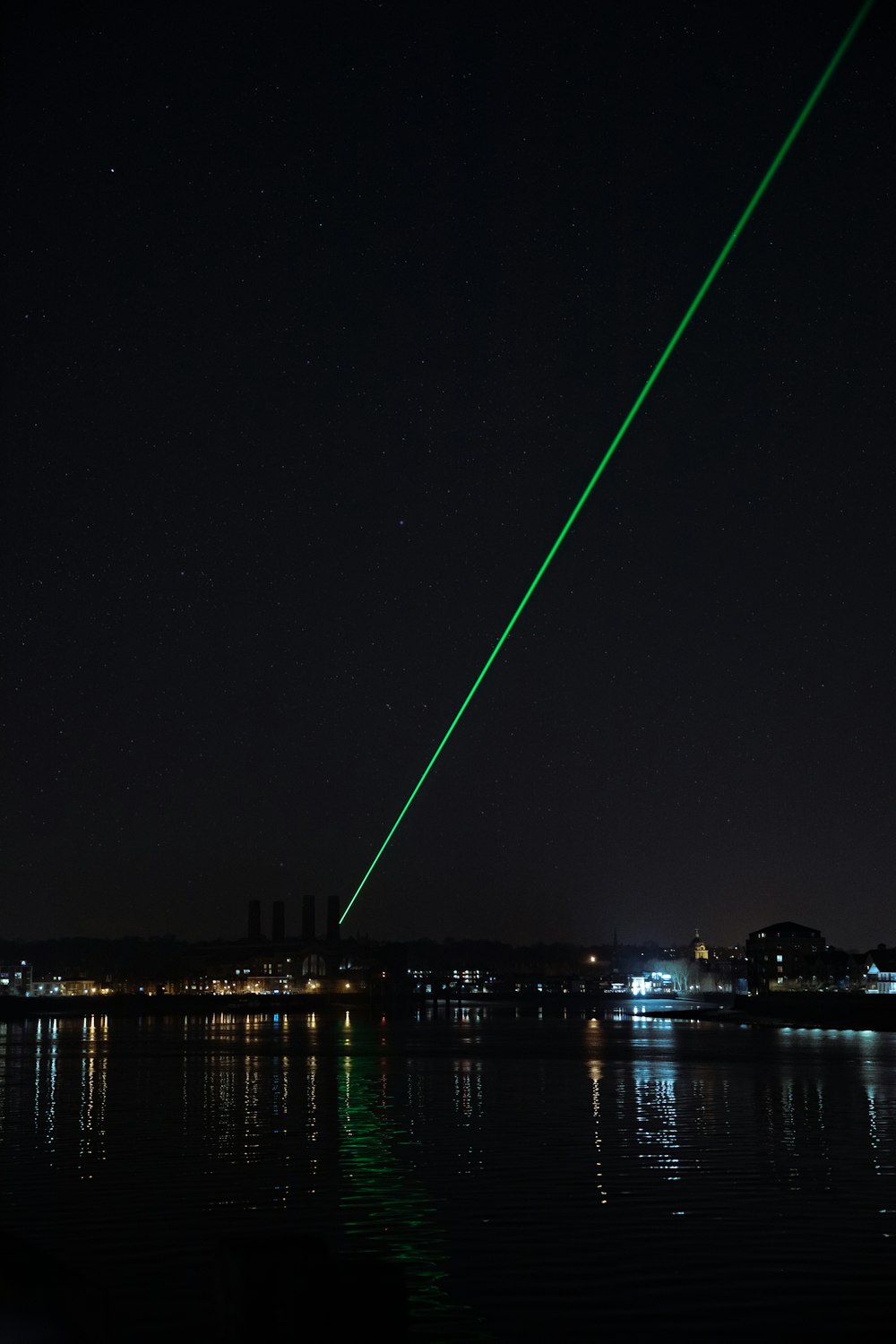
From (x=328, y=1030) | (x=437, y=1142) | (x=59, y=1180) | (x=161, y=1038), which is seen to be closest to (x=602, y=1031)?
(x=328, y=1030)

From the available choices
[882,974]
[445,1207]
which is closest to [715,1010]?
[882,974]

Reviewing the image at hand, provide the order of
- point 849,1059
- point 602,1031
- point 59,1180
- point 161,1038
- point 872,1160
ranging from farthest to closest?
point 602,1031 < point 161,1038 < point 849,1059 < point 872,1160 < point 59,1180

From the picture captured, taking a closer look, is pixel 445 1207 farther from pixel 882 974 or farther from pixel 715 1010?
pixel 882 974

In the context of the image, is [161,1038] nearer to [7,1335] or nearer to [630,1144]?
[630,1144]

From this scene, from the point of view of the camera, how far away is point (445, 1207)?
59.9ft

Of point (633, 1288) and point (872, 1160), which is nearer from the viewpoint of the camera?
point (633, 1288)

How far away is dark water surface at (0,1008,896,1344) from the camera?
29.6 ft

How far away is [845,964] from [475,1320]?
17566 cm

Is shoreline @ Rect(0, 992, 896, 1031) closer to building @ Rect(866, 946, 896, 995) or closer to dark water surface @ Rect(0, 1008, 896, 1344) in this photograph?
building @ Rect(866, 946, 896, 995)

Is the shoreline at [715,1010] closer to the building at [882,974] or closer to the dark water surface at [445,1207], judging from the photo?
the building at [882,974]

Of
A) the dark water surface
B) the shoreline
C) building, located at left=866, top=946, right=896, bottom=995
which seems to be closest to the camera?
the dark water surface

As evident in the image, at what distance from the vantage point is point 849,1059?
176ft

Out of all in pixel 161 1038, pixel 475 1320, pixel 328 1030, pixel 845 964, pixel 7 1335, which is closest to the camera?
pixel 7 1335

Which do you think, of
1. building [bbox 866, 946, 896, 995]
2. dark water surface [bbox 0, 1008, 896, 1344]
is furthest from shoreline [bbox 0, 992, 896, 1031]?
dark water surface [bbox 0, 1008, 896, 1344]
